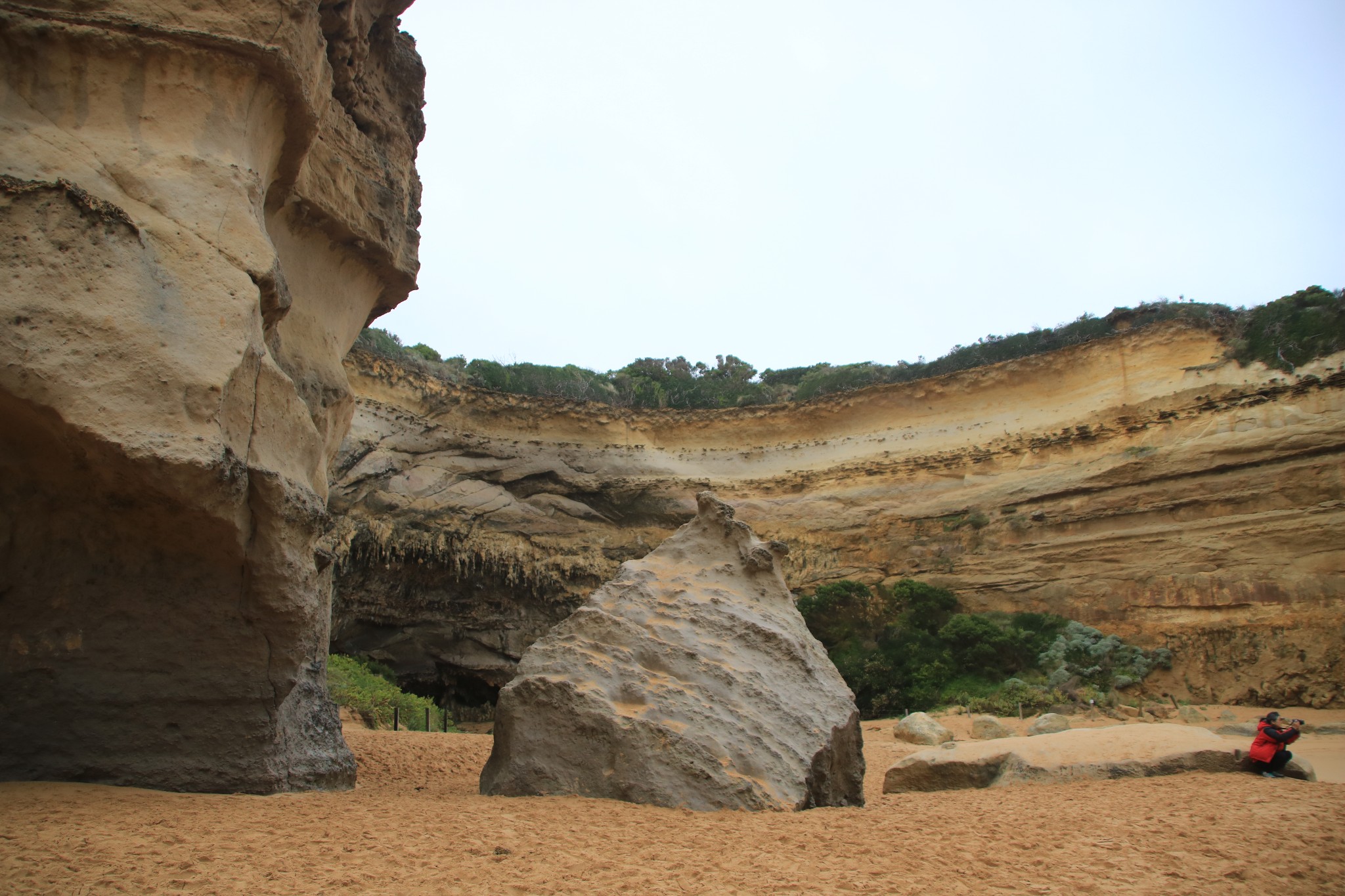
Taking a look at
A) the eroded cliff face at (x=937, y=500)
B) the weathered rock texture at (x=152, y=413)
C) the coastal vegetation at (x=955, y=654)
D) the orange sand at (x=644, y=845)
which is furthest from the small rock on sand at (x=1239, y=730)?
the weathered rock texture at (x=152, y=413)

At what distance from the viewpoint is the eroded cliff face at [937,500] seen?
16.2 metres

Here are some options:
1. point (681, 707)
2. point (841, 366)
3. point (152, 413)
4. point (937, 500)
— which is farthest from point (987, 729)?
point (841, 366)

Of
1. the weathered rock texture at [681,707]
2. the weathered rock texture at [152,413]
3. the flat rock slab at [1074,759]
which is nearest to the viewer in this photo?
the weathered rock texture at [152,413]

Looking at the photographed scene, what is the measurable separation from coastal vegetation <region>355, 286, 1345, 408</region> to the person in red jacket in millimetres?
16183

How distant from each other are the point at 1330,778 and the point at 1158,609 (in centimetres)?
1118

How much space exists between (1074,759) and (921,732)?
17.8ft

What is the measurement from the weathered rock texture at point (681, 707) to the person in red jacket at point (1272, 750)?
266 centimetres

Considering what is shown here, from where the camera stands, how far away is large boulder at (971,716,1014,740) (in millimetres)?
11297

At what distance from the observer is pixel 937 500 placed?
21.7 meters

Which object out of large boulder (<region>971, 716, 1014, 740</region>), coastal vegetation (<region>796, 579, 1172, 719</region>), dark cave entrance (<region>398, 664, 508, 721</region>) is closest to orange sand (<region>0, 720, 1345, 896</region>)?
large boulder (<region>971, 716, 1014, 740</region>)

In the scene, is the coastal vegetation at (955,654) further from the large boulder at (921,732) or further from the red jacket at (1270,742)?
the red jacket at (1270,742)

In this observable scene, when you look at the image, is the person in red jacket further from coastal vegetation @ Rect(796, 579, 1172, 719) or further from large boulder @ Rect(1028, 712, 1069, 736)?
coastal vegetation @ Rect(796, 579, 1172, 719)

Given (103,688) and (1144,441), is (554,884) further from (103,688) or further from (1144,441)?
(1144,441)

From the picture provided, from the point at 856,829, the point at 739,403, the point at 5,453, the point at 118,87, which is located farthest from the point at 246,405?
the point at 739,403
